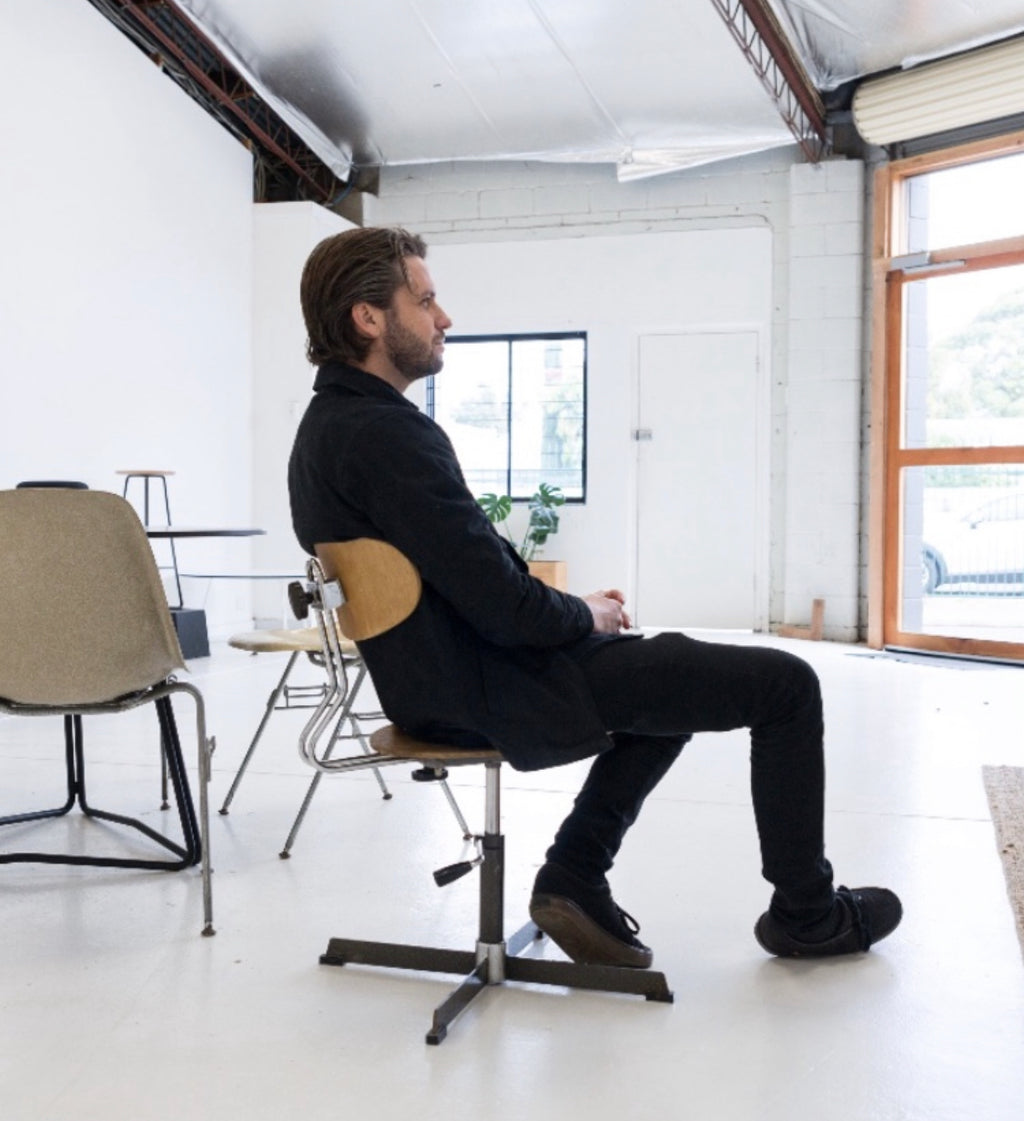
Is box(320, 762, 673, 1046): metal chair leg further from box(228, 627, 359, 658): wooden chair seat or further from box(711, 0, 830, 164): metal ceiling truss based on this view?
box(711, 0, 830, 164): metal ceiling truss

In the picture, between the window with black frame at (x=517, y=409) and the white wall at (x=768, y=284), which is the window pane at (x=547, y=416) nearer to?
the window with black frame at (x=517, y=409)

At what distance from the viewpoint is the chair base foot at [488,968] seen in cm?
190

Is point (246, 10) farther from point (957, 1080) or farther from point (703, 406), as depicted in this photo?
point (957, 1080)

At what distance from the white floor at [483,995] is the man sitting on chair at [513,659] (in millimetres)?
A: 183

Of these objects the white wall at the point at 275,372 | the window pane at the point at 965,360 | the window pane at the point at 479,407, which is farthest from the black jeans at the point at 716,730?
the window pane at the point at 479,407

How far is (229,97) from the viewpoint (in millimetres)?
7254

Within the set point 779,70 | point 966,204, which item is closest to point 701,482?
point 966,204

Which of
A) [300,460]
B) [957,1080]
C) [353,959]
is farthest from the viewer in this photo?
[353,959]

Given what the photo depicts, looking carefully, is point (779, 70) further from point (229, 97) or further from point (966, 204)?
point (229, 97)

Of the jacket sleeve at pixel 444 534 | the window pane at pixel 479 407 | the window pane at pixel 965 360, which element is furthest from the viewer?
the window pane at pixel 479 407

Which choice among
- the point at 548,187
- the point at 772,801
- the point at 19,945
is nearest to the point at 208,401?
the point at 548,187

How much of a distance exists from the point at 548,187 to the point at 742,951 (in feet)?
22.5

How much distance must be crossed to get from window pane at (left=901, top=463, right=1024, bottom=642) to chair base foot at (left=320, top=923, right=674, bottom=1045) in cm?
551

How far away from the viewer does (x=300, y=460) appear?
74.7 inches
